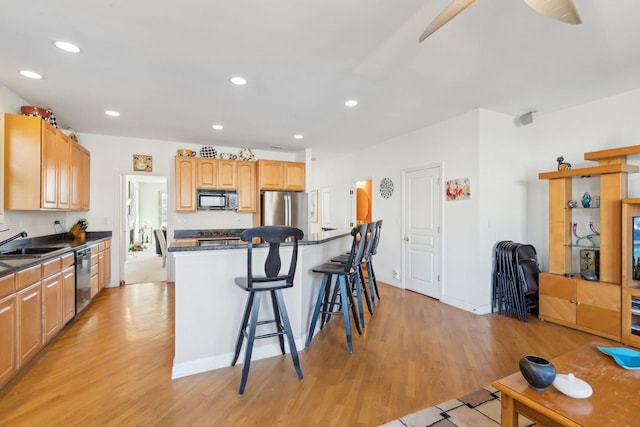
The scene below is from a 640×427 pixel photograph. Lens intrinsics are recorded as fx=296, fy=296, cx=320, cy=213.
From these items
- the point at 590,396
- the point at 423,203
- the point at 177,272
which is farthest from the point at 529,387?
the point at 423,203

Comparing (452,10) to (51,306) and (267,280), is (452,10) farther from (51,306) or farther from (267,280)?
(51,306)

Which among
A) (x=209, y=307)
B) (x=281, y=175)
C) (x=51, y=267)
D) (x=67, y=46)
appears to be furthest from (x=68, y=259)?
(x=281, y=175)

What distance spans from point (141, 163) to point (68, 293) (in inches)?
106

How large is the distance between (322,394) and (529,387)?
1274 millimetres

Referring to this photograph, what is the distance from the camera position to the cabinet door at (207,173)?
17.3ft

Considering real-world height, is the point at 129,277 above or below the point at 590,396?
below

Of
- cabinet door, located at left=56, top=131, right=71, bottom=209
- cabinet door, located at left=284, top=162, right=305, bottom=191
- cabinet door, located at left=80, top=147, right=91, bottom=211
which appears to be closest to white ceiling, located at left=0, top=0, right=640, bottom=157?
cabinet door, located at left=56, top=131, right=71, bottom=209

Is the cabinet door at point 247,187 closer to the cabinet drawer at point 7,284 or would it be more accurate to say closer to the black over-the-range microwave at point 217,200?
the black over-the-range microwave at point 217,200

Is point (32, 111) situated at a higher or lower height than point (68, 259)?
higher

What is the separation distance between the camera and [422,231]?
459cm

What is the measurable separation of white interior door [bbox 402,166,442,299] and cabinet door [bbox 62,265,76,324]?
4.44m

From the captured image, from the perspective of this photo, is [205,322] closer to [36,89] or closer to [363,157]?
[36,89]

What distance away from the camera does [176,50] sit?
237 cm

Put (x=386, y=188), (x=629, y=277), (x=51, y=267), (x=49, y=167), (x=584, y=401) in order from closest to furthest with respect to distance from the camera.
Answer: (x=584, y=401) → (x=51, y=267) → (x=629, y=277) → (x=49, y=167) → (x=386, y=188)
